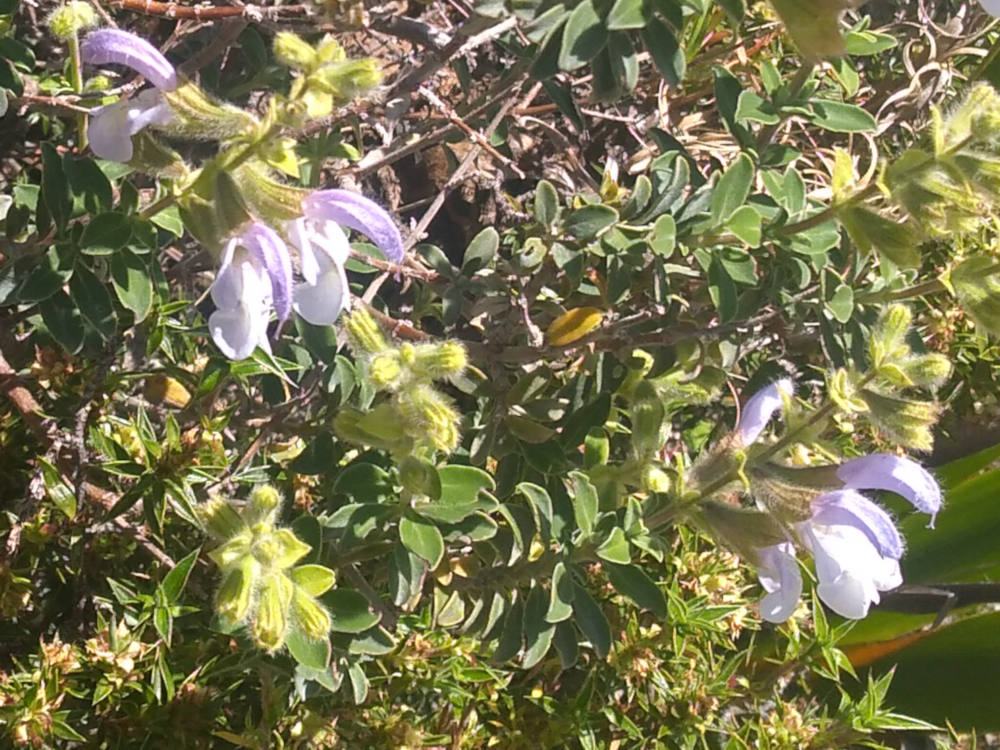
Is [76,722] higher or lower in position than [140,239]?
lower

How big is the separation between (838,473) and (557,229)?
0.54 m

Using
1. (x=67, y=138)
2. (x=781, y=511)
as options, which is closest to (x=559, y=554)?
(x=781, y=511)

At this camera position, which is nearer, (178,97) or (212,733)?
(178,97)

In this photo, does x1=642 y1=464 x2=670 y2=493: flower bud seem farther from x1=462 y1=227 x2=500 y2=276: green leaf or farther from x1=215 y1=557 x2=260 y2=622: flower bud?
x1=215 y1=557 x2=260 y2=622: flower bud

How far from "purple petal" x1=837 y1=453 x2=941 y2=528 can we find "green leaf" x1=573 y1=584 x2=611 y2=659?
0.38m

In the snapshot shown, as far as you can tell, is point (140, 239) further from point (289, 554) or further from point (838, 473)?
point (838, 473)

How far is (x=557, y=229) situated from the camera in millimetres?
1415

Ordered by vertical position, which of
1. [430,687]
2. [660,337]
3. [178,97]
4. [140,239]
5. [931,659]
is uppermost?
[178,97]

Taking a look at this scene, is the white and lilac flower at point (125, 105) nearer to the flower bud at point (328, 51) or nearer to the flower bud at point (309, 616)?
the flower bud at point (328, 51)

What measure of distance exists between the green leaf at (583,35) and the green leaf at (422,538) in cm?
52

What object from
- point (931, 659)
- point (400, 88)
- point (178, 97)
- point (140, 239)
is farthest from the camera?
point (931, 659)

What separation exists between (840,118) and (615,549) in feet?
2.30

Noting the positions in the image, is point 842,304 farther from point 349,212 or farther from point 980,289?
point 349,212

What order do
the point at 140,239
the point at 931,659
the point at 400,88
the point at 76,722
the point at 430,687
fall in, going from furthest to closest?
the point at 931,659 < the point at 430,687 < the point at 400,88 < the point at 76,722 < the point at 140,239
